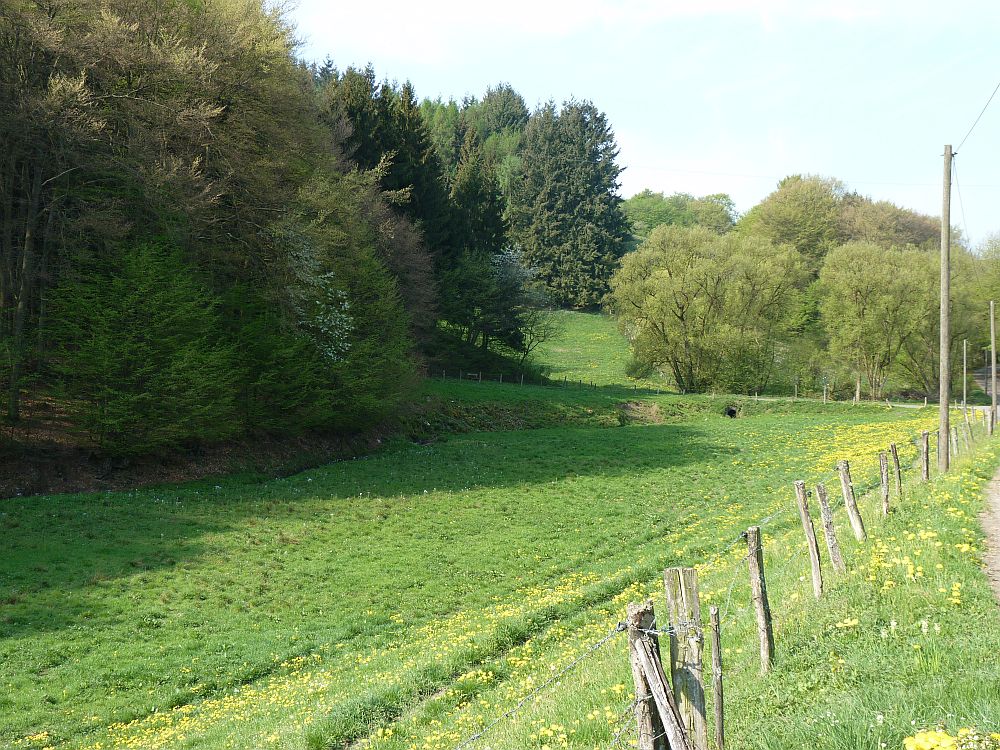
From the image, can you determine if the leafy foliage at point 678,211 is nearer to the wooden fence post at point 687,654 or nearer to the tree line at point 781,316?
the tree line at point 781,316

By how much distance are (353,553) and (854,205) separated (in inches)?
4094

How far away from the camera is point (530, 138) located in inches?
4606

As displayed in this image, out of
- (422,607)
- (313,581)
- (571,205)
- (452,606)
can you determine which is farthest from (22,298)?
(571,205)

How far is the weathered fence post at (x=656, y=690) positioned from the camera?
5246 mm

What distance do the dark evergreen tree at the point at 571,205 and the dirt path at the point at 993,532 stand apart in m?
87.5

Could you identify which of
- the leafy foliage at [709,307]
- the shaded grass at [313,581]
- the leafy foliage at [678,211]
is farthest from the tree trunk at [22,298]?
the leafy foliage at [678,211]

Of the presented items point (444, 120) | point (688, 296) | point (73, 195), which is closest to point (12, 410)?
point (73, 195)

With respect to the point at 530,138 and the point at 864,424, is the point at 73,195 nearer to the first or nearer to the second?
the point at 864,424

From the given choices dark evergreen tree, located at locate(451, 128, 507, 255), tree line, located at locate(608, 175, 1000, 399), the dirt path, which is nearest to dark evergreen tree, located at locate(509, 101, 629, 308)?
dark evergreen tree, located at locate(451, 128, 507, 255)

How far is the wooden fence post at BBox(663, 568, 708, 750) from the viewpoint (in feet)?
18.4

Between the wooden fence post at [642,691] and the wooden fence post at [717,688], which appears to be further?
the wooden fence post at [717,688]

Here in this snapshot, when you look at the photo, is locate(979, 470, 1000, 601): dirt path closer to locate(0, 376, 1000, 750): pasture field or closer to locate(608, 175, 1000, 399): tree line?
locate(0, 376, 1000, 750): pasture field

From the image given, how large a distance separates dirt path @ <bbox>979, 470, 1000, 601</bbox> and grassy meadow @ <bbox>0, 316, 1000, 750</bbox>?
0.30m

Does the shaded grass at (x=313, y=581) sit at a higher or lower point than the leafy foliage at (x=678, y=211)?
lower
